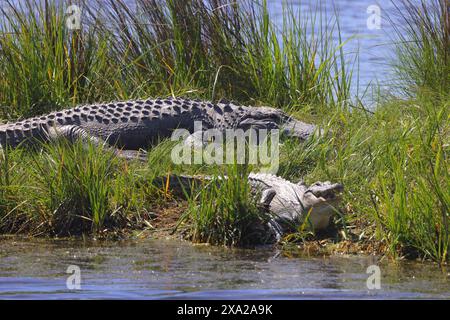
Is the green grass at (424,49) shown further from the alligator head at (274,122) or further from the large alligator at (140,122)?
the large alligator at (140,122)

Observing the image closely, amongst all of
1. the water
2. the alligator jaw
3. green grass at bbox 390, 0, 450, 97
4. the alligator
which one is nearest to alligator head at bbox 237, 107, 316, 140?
the alligator

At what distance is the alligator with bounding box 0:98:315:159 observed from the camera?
8445mm

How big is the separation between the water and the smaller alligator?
370 millimetres

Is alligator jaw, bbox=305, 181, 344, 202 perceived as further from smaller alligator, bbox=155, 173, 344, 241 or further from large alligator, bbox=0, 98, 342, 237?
large alligator, bbox=0, 98, 342, 237

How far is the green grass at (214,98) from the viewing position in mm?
6426

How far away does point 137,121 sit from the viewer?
8586 millimetres

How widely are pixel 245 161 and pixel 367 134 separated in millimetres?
1275

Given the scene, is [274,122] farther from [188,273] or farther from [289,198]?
[188,273]

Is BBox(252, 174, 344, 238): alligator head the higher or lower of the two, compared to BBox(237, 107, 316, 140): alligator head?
lower

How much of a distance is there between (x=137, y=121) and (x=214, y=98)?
1.04 meters

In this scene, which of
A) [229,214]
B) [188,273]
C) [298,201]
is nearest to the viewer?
[188,273]

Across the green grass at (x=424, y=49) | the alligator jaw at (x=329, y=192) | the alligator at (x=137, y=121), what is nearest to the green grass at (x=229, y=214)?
the alligator jaw at (x=329, y=192)

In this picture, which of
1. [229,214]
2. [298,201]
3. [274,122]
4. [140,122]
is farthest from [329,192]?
[140,122]
